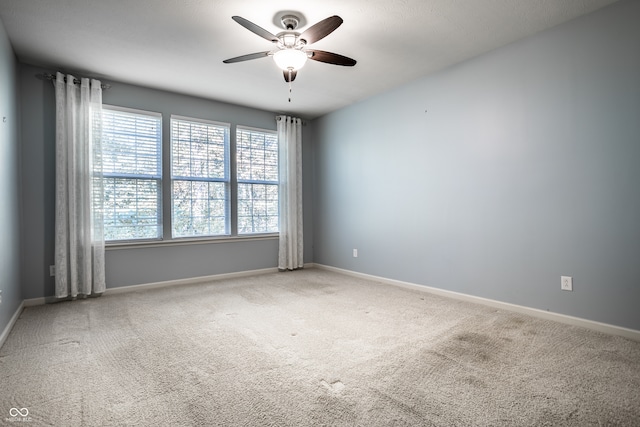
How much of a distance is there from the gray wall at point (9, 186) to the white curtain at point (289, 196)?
10.5 feet

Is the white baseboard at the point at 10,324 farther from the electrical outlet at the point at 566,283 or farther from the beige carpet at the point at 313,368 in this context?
the electrical outlet at the point at 566,283

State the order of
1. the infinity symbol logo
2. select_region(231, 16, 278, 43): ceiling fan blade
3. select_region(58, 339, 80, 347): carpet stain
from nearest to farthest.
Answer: the infinity symbol logo
select_region(231, 16, 278, 43): ceiling fan blade
select_region(58, 339, 80, 347): carpet stain

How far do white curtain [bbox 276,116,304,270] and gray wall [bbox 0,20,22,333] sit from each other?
10.5 feet

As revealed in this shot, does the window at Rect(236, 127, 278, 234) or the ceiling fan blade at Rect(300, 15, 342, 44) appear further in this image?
the window at Rect(236, 127, 278, 234)

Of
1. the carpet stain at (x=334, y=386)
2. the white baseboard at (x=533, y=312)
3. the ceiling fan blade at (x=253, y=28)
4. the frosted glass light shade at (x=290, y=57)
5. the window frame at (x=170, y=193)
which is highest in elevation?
the ceiling fan blade at (x=253, y=28)

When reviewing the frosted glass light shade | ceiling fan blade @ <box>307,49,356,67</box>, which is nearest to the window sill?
the frosted glass light shade

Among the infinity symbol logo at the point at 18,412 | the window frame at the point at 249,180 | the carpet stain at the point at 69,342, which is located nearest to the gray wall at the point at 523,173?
the window frame at the point at 249,180

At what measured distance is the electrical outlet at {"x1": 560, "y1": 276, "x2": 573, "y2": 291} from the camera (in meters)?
2.86

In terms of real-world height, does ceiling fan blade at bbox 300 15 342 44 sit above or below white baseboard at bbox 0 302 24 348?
above

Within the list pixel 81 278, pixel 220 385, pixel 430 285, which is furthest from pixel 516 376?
pixel 81 278

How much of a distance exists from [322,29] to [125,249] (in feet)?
11.5

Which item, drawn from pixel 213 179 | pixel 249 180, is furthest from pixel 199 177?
pixel 249 180

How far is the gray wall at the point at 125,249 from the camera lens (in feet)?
11.8

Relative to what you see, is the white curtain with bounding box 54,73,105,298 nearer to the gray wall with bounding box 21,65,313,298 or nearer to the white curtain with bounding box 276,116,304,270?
the gray wall with bounding box 21,65,313,298
